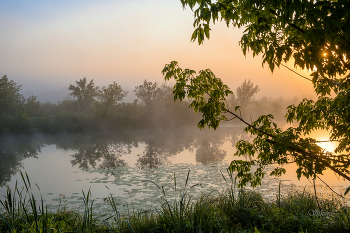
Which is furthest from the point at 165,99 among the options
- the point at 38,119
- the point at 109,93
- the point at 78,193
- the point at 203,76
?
the point at 203,76

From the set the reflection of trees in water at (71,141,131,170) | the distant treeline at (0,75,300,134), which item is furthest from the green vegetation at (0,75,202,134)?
the reflection of trees in water at (71,141,131,170)

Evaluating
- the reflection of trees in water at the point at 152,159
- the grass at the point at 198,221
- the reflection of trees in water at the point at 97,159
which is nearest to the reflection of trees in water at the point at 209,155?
the reflection of trees in water at the point at 152,159

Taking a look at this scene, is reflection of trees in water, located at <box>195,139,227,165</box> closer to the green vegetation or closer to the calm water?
the calm water

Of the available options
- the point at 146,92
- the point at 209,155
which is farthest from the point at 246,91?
the point at 209,155

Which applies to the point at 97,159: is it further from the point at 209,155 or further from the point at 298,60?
the point at 298,60

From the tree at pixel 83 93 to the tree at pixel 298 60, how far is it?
1716 inches

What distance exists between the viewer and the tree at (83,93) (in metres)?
43.7

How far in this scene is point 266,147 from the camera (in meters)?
3.84

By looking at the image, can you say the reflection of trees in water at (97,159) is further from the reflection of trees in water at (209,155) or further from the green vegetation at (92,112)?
the green vegetation at (92,112)

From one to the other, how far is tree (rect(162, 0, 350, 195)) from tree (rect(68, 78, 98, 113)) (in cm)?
4358

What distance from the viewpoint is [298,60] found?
7.43 ft

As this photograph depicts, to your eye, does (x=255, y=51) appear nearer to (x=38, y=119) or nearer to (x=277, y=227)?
(x=277, y=227)

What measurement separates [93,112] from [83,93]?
13040 mm

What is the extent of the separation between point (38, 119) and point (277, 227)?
30091 millimetres
